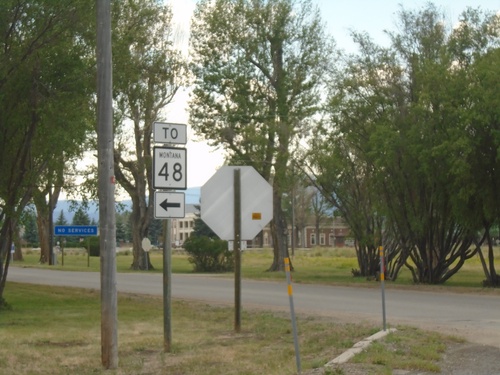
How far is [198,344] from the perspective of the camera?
13.4 m

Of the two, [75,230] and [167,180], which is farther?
[75,230]

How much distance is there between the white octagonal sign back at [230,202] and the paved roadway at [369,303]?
3499 millimetres

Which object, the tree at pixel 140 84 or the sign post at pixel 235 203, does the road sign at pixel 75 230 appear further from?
the sign post at pixel 235 203

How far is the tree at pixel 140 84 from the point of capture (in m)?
24.4

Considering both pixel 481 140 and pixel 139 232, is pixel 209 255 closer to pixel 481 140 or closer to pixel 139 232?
pixel 139 232

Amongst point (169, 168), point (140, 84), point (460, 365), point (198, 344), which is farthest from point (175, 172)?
point (140, 84)

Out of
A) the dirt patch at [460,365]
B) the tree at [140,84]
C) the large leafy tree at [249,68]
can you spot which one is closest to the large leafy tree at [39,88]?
the tree at [140,84]

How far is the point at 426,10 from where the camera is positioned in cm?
3067

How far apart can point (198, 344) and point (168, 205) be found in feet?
8.19

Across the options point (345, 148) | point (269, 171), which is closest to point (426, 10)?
point (345, 148)

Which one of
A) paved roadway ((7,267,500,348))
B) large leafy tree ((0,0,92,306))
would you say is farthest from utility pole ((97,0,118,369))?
large leafy tree ((0,0,92,306))

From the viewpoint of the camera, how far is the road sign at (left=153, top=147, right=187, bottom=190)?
1229 centimetres

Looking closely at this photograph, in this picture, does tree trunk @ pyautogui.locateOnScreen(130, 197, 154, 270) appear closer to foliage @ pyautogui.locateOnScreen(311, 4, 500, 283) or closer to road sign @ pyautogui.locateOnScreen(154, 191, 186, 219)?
foliage @ pyautogui.locateOnScreen(311, 4, 500, 283)

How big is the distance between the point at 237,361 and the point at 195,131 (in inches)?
1273
